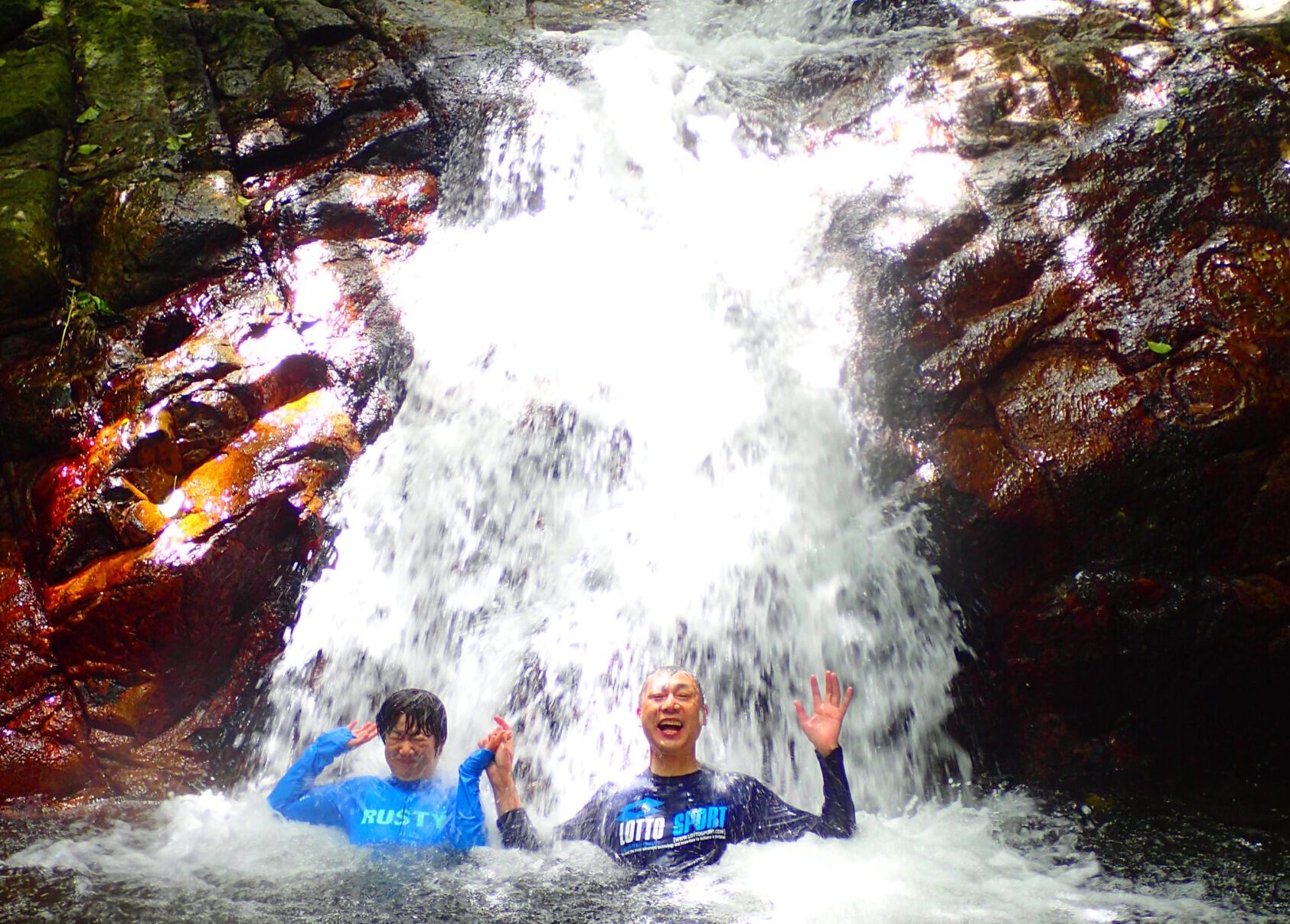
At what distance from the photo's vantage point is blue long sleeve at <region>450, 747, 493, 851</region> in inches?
142

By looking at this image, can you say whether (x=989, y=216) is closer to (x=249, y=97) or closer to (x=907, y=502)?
(x=907, y=502)

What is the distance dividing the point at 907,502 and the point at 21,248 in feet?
21.0

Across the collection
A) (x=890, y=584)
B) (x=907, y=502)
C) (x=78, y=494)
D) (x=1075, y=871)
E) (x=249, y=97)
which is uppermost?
(x=249, y=97)

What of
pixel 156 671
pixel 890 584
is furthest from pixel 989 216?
pixel 156 671

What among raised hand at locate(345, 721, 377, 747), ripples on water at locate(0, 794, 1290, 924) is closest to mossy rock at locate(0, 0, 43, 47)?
ripples on water at locate(0, 794, 1290, 924)

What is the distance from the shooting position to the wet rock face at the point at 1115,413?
4191mm

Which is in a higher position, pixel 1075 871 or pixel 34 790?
pixel 34 790

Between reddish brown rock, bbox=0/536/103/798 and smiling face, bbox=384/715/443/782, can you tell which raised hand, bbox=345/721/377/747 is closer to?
smiling face, bbox=384/715/443/782

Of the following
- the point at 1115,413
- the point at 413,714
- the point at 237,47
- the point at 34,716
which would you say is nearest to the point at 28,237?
the point at 237,47

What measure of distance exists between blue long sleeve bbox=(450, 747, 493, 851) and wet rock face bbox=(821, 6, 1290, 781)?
2689 millimetres

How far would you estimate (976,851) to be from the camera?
3629 millimetres

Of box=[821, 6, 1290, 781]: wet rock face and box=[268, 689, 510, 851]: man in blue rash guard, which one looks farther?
box=[821, 6, 1290, 781]: wet rock face

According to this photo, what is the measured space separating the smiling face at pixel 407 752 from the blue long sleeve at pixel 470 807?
0.75 ft

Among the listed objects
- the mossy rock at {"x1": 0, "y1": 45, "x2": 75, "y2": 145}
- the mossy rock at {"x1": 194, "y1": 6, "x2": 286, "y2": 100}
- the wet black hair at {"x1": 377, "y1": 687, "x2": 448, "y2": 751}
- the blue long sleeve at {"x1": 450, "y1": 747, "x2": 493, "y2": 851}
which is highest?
the mossy rock at {"x1": 194, "y1": 6, "x2": 286, "y2": 100}
